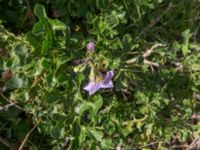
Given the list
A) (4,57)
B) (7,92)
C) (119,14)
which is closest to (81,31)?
(119,14)

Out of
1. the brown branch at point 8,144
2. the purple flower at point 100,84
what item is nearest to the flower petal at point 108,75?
the purple flower at point 100,84

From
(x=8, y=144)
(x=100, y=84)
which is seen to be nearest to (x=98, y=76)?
(x=100, y=84)

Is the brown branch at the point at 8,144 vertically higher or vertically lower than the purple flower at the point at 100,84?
lower

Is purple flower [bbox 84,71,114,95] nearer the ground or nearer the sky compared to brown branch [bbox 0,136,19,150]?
nearer the sky

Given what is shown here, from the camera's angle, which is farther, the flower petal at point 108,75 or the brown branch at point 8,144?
the brown branch at point 8,144

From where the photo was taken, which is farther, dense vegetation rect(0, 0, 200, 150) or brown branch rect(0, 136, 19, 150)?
brown branch rect(0, 136, 19, 150)

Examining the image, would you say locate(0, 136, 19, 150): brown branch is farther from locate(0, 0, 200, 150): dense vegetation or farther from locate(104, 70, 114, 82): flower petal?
locate(104, 70, 114, 82): flower petal

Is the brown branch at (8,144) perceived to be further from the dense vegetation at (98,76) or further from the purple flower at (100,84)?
the purple flower at (100,84)

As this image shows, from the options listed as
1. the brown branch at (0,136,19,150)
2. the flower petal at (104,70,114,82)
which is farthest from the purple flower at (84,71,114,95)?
the brown branch at (0,136,19,150)

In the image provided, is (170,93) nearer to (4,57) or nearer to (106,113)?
(106,113)
